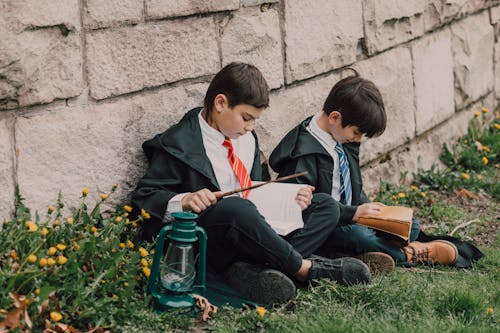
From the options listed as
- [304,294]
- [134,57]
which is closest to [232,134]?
[134,57]

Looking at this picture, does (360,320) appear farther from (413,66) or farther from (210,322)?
(413,66)

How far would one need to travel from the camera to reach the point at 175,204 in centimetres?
369

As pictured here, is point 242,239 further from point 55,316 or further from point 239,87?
point 55,316

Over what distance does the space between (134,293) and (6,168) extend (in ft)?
2.22

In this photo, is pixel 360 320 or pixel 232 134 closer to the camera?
pixel 360 320

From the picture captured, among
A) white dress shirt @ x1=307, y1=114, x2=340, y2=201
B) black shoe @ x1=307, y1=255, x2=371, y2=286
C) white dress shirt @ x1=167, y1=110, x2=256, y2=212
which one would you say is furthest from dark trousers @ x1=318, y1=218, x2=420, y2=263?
white dress shirt @ x1=167, y1=110, x2=256, y2=212

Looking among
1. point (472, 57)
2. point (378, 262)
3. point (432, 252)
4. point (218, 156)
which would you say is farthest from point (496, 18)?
point (218, 156)

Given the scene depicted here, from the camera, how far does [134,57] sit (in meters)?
3.79

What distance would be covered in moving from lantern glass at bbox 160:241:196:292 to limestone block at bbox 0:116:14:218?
2.07 feet

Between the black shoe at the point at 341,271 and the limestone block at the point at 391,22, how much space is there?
1917mm

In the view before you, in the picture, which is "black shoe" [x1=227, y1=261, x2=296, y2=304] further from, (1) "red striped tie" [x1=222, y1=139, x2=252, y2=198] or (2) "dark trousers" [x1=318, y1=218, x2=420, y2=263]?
(2) "dark trousers" [x1=318, y1=218, x2=420, y2=263]

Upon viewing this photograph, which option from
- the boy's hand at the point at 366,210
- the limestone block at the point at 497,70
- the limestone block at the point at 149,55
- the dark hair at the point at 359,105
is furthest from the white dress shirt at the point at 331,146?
the limestone block at the point at 497,70

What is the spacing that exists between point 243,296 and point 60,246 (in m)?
0.84

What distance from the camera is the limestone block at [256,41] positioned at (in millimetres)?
4281
